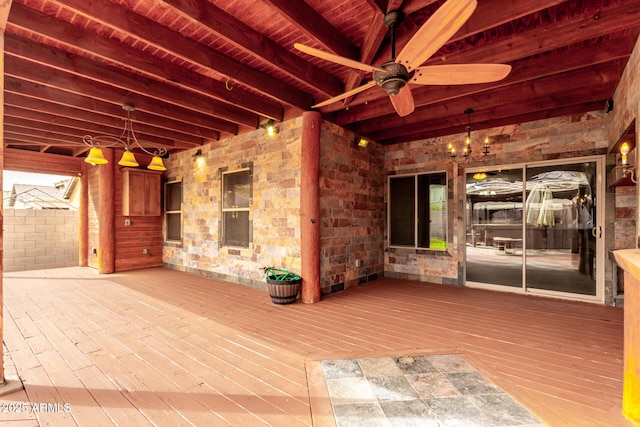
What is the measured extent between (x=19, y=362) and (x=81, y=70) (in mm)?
3074

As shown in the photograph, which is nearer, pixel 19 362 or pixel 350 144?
pixel 19 362

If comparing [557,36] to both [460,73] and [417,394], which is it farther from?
[417,394]

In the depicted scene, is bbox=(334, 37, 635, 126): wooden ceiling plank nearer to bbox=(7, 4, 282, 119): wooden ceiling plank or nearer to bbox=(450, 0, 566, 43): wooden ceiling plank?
bbox=(450, 0, 566, 43): wooden ceiling plank

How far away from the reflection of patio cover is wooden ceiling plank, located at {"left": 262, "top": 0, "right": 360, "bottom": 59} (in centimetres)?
391

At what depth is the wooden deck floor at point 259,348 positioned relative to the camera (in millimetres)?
1908

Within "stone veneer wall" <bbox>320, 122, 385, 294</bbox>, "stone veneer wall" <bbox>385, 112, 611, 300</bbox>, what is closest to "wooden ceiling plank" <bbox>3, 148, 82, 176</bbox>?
"stone veneer wall" <bbox>320, 122, 385, 294</bbox>

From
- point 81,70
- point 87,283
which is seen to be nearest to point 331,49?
point 81,70

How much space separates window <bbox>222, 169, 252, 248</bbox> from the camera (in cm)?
546

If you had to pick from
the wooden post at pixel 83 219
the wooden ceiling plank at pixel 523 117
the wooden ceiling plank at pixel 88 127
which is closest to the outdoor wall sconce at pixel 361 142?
the wooden ceiling plank at pixel 523 117

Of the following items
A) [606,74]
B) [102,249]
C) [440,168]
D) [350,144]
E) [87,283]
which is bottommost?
[87,283]

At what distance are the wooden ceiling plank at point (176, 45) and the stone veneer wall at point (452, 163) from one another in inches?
115

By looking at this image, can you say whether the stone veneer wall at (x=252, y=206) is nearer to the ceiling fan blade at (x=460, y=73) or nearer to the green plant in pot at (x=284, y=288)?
the green plant in pot at (x=284, y=288)

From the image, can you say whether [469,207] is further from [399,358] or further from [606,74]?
[399,358]

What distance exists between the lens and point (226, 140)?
5.88 metres
